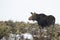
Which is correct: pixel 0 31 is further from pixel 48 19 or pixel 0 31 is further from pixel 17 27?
pixel 48 19

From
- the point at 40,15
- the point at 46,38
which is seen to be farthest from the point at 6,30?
the point at 40,15

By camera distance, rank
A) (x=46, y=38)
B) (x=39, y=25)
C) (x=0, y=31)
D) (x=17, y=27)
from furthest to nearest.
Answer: (x=39, y=25), (x=17, y=27), (x=0, y=31), (x=46, y=38)

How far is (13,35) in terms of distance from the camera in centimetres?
729

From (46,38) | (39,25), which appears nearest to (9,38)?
(46,38)

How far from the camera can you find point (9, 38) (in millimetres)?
7297

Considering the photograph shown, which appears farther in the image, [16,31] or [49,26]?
[49,26]

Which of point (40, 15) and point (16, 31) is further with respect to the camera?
point (40, 15)

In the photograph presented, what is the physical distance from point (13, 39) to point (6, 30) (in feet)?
1.46

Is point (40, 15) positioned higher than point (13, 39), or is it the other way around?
point (40, 15)

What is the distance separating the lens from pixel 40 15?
29.9 ft

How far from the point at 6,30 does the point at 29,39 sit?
0.93m

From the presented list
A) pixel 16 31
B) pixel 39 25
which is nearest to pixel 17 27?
pixel 16 31

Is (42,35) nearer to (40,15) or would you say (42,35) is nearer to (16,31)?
(16,31)

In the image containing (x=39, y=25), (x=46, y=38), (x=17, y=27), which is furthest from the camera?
(x=39, y=25)
